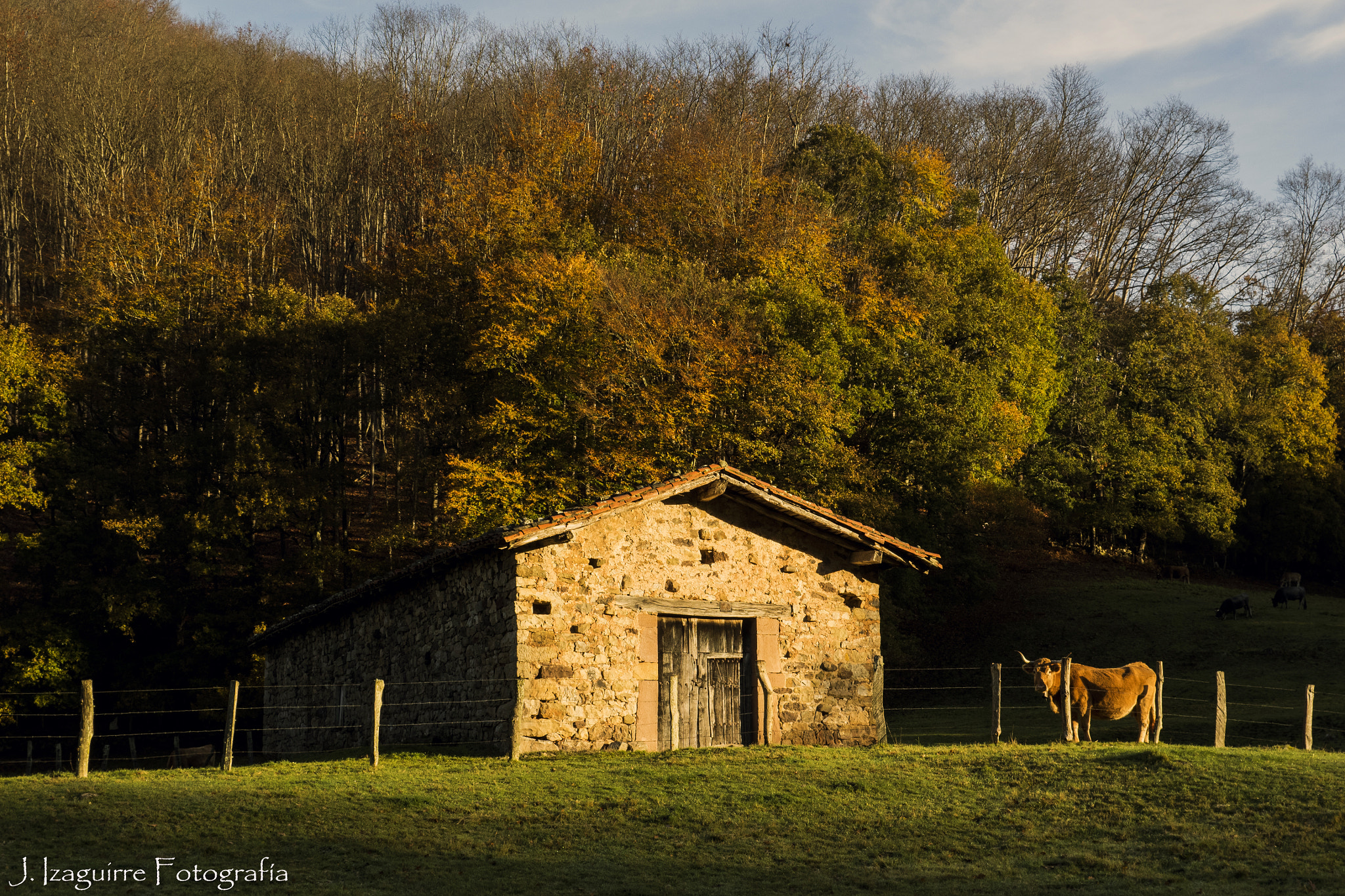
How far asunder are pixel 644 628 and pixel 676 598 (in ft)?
2.29

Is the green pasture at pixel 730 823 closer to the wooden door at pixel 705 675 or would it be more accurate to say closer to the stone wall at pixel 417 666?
the stone wall at pixel 417 666

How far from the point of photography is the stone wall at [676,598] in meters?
16.8

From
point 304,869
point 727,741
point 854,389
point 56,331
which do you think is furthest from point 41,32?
point 304,869

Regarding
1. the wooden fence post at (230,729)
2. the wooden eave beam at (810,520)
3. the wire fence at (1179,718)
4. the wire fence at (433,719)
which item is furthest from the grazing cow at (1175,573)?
the wooden fence post at (230,729)

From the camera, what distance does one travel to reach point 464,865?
10.6 metres

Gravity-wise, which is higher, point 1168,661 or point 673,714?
point 673,714

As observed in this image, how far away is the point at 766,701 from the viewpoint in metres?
18.1

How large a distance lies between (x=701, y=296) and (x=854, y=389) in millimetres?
5217

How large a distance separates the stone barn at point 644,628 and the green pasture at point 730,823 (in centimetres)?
157

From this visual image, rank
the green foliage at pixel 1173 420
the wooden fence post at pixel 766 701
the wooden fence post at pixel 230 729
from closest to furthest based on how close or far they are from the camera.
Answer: the wooden fence post at pixel 230 729 → the wooden fence post at pixel 766 701 → the green foliage at pixel 1173 420

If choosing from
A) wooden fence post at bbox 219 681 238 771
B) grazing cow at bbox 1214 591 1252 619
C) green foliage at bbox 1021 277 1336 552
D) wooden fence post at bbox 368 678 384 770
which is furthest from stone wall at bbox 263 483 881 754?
green foliage at bbox 1021 277 1336 552

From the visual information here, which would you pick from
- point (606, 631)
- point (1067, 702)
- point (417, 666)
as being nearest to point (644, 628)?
point (606, 631)

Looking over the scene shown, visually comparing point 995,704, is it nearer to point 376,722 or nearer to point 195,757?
point 376,722

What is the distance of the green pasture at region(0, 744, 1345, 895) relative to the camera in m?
10.3
